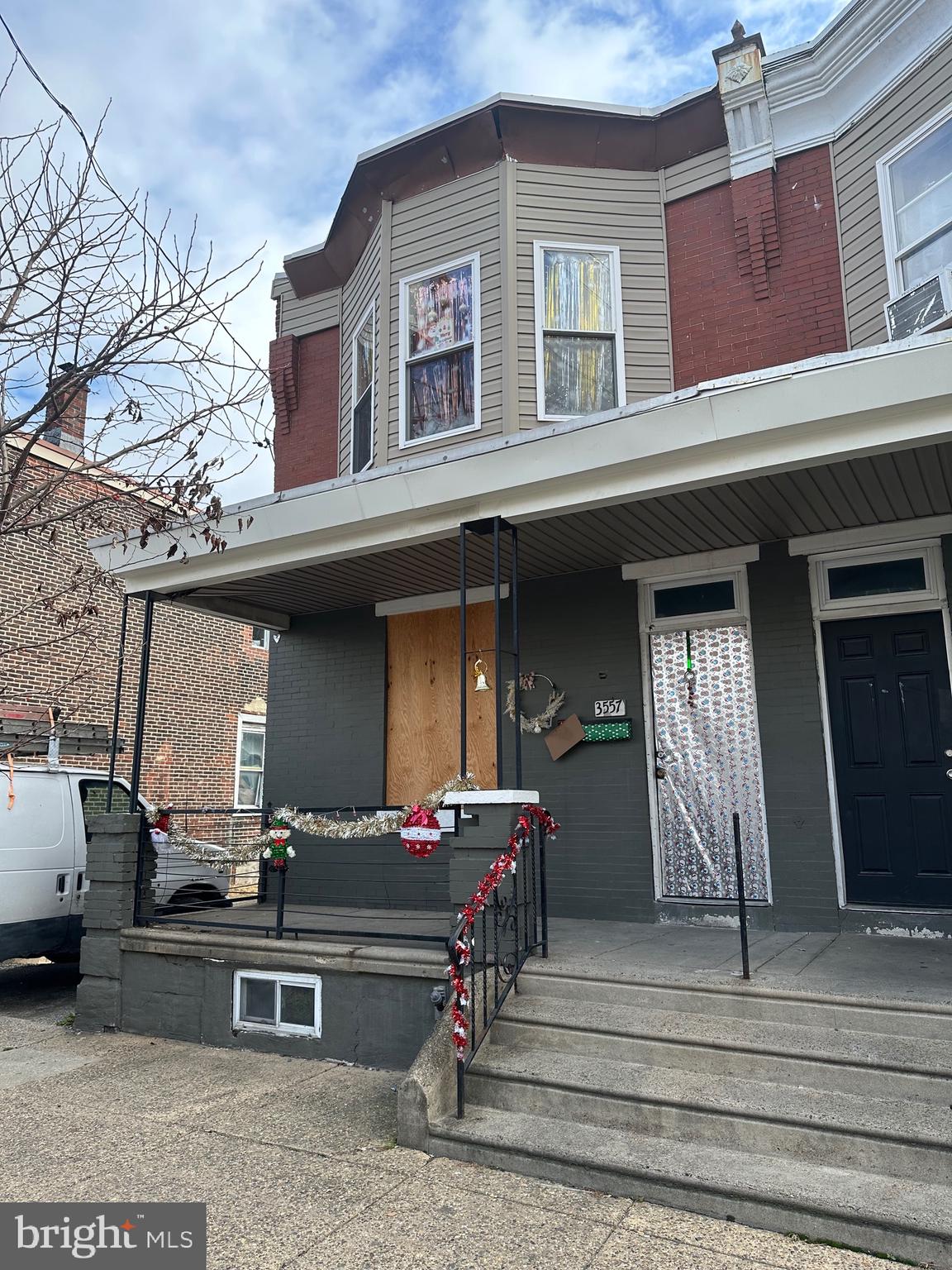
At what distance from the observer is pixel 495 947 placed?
4.89 meters

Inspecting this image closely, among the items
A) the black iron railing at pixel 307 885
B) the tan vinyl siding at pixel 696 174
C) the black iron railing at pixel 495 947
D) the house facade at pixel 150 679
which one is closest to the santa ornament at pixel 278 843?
the black iron railing at pixel 307 885

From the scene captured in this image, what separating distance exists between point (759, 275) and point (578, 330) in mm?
1585

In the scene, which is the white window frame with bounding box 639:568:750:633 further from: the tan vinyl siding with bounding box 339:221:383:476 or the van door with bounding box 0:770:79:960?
the van door with bounding box 0:770:79:960

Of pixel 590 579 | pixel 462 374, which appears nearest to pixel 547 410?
pixel 462 374

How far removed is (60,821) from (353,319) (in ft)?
19.1

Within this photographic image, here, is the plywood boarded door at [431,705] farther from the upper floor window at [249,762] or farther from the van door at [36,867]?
the upper floor window at [249,762]

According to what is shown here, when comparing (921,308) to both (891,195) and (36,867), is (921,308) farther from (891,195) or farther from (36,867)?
(36,867)

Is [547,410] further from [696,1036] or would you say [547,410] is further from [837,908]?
[696,1036]

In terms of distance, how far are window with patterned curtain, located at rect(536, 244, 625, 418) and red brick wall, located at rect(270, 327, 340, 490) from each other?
2895 millimetres

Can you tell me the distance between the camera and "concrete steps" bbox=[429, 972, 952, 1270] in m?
3.31

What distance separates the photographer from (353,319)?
970 cm

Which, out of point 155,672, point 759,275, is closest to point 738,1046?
point 759,275

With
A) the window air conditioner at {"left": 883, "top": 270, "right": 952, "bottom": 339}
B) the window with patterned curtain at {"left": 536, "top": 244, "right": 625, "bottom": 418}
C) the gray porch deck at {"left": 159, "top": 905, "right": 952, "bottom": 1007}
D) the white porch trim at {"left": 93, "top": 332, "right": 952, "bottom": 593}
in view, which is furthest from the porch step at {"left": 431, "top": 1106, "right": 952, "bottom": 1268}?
the window with patterned curtain at {"left": 536, "top": 244, "right": 625, "bottom": 418}

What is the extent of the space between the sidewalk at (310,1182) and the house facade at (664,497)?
2.22 m
